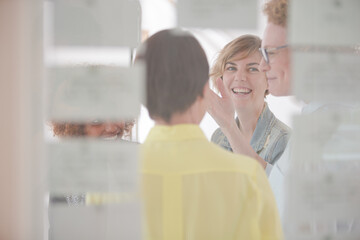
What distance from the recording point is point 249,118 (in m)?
1.25

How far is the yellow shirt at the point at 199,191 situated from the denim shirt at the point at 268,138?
0.25 metres

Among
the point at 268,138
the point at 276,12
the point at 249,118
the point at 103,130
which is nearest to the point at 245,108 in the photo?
the point at 249,118

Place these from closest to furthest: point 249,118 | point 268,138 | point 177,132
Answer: point 177,132, point 268,138, point 249,118

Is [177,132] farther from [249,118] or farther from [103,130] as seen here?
[249,118]

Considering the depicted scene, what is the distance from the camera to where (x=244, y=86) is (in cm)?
130

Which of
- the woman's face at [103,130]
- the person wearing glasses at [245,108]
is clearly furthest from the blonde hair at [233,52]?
the woman's face at [103,130]

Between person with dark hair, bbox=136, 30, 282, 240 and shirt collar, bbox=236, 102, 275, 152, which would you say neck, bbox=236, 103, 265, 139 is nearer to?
shirt collar, bbox=236, 102, 275, 152

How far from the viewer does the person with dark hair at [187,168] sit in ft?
2.11

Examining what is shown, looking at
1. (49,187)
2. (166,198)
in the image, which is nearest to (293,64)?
(166,198)

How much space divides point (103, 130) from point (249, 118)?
29.7 inches

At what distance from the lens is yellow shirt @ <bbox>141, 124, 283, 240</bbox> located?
25.4 inches

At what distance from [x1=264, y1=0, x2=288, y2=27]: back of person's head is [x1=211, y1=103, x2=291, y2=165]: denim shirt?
0.35m

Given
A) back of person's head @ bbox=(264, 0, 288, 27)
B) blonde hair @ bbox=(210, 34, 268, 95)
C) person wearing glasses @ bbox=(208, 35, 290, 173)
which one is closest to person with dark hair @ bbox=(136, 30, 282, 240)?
back of person's head @ bbox=(264, 0, 288, 27)

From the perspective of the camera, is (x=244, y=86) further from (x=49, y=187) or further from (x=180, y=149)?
(x=49, y=187)
